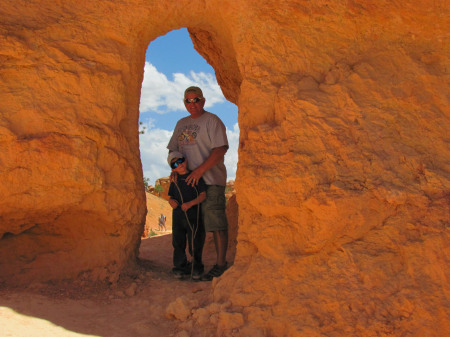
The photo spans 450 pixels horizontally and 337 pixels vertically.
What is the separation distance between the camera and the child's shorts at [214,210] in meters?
4.08

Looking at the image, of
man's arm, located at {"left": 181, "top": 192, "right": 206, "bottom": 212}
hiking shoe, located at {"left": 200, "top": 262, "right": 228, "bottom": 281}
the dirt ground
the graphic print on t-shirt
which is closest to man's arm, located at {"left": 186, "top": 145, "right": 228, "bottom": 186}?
man's arm, located at {"left": 181, "top": 192, "right": 206, "bottom": 212}

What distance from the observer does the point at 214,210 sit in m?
4.13

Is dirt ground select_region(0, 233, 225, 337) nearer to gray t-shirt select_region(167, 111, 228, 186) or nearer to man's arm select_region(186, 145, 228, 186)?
man's arm select_region(186, 145, 228, 186)

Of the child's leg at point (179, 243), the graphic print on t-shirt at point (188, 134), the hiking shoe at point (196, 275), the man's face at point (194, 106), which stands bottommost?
the hiking shoe at point (196, 275)

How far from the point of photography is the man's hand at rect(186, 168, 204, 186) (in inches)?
159

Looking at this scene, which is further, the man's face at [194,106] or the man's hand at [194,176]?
the man's face at [194,106]

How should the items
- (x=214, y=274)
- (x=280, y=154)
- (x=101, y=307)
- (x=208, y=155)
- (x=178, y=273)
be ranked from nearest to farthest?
(x=280, y=154)
(x=101, y=307)
(x=214, y=274)
(x=178, y=273)
(x=208, y=155)

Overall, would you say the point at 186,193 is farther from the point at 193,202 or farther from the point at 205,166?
the point at 205,166

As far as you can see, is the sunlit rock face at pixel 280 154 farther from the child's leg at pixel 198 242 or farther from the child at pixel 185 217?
the child's leg at pixel 198 242

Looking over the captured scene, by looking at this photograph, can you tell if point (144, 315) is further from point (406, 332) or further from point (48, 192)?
point (406, 332)

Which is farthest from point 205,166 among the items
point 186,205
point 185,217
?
point 185,217

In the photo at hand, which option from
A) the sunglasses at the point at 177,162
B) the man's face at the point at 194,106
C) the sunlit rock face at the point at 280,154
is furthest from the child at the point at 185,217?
the man's face at the point at 194,106

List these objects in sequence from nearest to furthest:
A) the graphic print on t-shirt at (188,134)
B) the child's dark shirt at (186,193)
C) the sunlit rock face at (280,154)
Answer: the sunlit rock face at (280,154)
the child's dark shirt at (186,193)
the graphic print on t-shirt at (188,134)

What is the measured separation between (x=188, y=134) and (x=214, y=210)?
0.82 m
